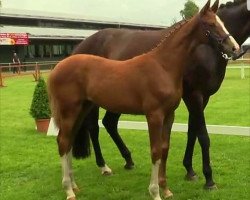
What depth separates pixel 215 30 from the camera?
423cm

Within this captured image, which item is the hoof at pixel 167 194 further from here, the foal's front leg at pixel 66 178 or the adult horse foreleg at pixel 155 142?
the foal's front leg at pixel 66 178

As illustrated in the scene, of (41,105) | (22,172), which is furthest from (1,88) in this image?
(22,172)

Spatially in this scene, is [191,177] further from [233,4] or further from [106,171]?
[233,4]

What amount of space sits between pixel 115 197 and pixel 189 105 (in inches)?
54.9

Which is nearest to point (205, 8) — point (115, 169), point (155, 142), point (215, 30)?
point (215, 30)

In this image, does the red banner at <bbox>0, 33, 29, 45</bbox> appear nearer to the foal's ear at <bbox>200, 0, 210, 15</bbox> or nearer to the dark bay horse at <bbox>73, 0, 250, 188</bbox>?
the dark bay horse at <bbox>73, 0, 250, 188</bbox>

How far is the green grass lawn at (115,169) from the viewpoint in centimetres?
510

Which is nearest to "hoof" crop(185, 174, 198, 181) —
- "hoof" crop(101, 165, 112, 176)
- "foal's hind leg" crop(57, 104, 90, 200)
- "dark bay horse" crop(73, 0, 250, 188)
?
"dark bay horse" crop(73, 0, 250, 188)

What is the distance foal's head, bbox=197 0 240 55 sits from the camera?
418cm

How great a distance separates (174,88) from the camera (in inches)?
173

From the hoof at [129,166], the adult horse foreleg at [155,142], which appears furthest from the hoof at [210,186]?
the hoof at [129,166]

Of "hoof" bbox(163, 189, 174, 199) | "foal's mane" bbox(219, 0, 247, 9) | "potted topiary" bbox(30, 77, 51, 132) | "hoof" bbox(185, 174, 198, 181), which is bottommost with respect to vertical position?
"potted topiary" bbox(30, 77, 51, 132)

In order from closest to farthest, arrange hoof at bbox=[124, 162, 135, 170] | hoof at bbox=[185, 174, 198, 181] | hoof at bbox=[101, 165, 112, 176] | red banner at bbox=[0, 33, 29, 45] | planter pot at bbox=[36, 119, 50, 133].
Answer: hoof at bbox=[185, 174, 198, 181], hoof at bbox=[101, 165, 112, 176], hoof at bbox=[124, 162, 135, 170], planter pot at bbox=[36, 119, 50, 133], red banner at bbox=[0, 33, 29, 45]

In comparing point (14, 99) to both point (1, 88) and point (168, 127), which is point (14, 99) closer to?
Answer: point (1, 88)
